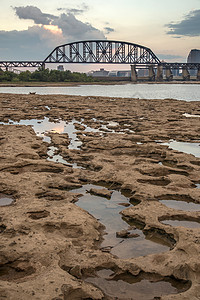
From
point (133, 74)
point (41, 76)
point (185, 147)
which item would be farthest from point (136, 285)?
point (133, 74)

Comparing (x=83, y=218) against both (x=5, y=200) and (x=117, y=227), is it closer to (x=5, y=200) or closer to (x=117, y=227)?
(x=117, y=227)

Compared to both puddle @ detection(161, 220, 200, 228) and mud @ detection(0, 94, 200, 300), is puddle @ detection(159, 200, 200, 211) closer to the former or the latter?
mud @ detection(0, 94, 200, 300)

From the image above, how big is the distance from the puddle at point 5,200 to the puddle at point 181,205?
2.64 metres

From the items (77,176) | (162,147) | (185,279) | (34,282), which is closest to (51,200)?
(77,176)

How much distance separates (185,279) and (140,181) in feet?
11.2

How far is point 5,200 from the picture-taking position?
579 cm

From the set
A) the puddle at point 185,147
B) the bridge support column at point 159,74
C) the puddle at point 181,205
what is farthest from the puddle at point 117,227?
the bridge support column at point 159,74

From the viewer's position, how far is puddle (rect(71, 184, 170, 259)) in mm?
4164

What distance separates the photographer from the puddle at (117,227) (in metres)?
4.16

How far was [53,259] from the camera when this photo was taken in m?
3.77

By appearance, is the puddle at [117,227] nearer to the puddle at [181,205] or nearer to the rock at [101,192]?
the rock at [101,192]

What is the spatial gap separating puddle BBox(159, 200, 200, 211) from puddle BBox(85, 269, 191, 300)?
217 cm

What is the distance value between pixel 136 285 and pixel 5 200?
316 cm

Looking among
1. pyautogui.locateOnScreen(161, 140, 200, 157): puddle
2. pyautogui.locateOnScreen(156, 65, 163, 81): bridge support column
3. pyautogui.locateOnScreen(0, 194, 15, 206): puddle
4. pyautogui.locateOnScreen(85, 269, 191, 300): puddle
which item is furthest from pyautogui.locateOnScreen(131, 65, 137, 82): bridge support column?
pyautogui.locateOnScreen(85, 269, 191, 300): puddle
